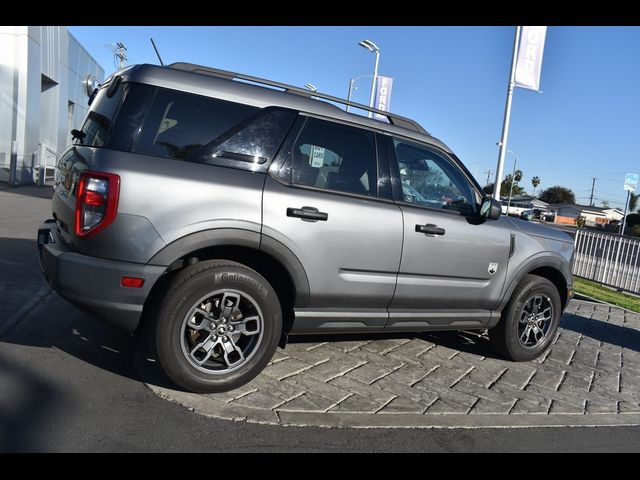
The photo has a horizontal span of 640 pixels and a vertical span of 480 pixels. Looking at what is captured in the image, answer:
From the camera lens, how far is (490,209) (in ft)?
14.8

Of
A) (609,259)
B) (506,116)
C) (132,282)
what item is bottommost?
(609,259)

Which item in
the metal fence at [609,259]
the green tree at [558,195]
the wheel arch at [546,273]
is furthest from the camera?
the green tree at [558,195]

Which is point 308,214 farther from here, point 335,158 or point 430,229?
point 430,229

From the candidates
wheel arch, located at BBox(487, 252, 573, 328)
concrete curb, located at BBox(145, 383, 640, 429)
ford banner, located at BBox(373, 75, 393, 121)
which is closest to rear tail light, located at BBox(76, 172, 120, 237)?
concrete curb, located at BBox(145, 383, 640, 429)

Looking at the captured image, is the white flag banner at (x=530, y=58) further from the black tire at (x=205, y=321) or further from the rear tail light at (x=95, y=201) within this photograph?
the rear tail light at (x=95, y=201)

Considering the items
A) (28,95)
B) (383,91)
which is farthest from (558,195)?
(28,95)

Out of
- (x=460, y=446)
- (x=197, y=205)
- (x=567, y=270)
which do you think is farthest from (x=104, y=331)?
(x=567, y=270)

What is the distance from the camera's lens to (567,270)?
5234 millimetres

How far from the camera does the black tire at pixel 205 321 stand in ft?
11.0

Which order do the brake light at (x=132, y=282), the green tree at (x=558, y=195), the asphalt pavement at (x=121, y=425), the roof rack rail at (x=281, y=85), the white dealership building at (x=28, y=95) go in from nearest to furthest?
the asphalt pavement at (x=121, y=425), the brake light at (x=132, y=282), the roof rack rail at (x=281, y=85), the white dealership building at (x=28, y=95), the green tree at (x=558, y=195)

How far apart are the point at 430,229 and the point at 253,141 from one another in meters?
1.57

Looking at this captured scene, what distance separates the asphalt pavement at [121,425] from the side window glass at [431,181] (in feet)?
5.99

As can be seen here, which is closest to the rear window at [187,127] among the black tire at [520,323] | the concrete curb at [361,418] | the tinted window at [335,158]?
the tinted window at [335,158]

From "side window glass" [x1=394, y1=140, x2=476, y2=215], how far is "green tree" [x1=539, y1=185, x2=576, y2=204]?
114687 mm
